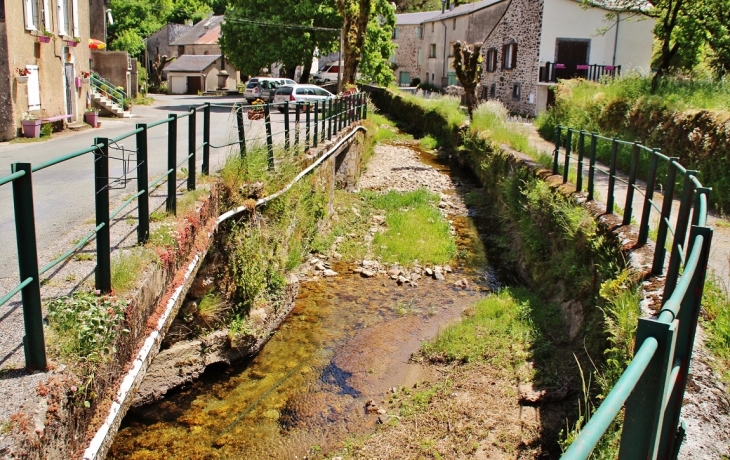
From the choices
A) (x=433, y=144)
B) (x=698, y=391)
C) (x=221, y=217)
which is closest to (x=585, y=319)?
(x=698, y=391)

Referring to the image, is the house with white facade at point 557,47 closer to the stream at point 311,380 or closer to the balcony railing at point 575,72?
the balcony railing at point 575,72

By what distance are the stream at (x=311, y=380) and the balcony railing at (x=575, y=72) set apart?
1986cm

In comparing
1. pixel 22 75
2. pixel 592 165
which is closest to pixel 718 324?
pixel 592 165

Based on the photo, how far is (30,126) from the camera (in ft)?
64.0

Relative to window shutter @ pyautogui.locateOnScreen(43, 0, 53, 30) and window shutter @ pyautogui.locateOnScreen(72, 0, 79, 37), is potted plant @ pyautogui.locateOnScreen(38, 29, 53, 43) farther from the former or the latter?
window shutter @ pyautogui.locateOnScreen(72, 0, 79, 37)

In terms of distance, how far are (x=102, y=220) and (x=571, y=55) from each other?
91.2ft

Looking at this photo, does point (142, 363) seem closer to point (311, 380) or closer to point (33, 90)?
point (311, 380)

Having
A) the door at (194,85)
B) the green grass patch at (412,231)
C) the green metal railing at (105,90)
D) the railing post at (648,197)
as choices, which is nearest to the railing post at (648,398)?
the railing post at (648,197)

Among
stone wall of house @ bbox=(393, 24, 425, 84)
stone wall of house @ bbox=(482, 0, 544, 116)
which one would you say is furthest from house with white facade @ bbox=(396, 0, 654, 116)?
→ stone wall of house @ bbox=(393, 24, 425, 84)

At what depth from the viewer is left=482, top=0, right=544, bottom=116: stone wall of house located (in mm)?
29702

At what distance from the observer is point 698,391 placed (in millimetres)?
4430

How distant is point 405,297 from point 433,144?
17477 millimetres

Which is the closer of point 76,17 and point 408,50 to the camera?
point 76,17

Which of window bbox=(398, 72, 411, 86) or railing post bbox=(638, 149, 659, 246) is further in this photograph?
window bbox=(398, 72, 411, 86)
